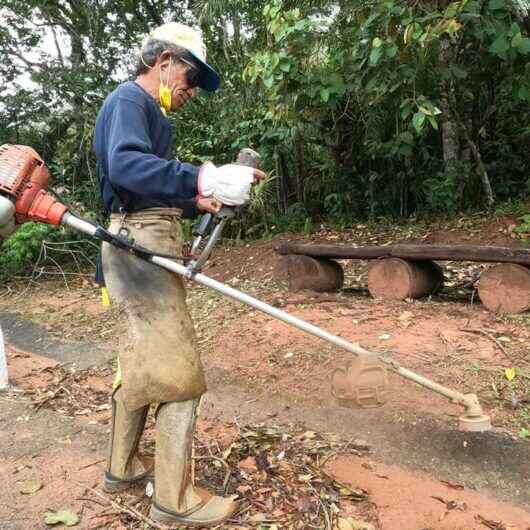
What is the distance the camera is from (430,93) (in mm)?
6895

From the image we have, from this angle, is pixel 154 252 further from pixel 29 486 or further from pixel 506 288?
pixel 506 288

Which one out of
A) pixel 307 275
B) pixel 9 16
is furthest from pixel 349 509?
pixel 9 16

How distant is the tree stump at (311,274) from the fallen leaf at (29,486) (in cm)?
361

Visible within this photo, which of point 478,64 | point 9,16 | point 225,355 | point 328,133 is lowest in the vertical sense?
point 225,355

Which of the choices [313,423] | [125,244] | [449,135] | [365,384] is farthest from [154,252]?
[449,135]

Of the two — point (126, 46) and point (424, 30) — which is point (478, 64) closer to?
point (424, 30)

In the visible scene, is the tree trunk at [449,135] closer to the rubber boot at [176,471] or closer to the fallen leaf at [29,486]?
the rubber boot at [176,471]

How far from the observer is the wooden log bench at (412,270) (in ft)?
15.3

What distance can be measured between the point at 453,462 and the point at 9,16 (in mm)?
11290

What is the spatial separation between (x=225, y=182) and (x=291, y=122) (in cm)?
510

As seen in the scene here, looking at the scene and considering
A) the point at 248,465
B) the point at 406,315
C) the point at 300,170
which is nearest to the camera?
the point at 248,465

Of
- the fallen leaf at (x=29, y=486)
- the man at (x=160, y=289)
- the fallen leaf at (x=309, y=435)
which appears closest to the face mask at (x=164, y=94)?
the man at (x=160, y=289)

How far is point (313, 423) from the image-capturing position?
3.60m

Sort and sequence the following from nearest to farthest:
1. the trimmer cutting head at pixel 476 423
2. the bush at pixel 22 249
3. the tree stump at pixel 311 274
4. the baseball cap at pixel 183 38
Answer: the baseball cap at pixel 183 38, the trimmer cutting head at pixel 476 423, the tree stump at pixel 311 274, the bush at pixel 22 249
